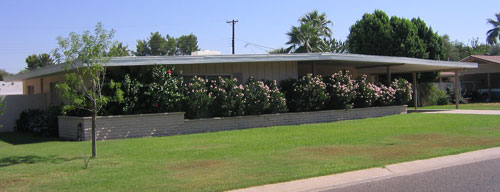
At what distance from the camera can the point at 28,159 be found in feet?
32.4

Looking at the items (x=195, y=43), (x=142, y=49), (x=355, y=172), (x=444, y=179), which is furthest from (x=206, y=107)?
(x=195, y=43)

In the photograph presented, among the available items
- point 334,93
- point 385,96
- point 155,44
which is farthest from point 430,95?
point 155,44

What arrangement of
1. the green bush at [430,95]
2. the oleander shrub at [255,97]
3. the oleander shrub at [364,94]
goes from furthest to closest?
the green bush at [430,95] → the oleander shrub at [364,94] → the oleander shrub at [255,97]

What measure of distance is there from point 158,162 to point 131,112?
5.39 metres

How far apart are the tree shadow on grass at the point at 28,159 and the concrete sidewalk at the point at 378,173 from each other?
16.3 feet

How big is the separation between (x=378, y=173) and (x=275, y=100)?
867cm

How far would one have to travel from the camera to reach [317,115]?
17.8 meters

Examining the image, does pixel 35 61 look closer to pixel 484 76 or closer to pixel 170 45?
pixel 170 45

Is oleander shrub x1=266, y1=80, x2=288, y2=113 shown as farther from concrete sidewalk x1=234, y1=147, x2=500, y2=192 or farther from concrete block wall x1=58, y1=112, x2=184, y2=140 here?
concrete sidewalk x1=234, y1=147, x2=500, y2=192

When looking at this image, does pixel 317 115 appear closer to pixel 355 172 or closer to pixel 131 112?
pixel 131 112

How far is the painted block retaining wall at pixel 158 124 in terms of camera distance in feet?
44.2

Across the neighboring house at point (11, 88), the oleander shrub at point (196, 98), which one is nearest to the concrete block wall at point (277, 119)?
the oleander shrub at point (196, 98)

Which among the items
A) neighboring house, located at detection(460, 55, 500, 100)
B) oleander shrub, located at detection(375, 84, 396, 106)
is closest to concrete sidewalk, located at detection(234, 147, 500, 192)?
oleander shrub, located at detection(375, 84, 396, 106)

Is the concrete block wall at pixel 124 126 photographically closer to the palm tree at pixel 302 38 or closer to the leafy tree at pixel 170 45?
the palm tree at pixel 302 38
